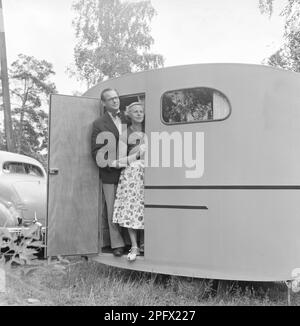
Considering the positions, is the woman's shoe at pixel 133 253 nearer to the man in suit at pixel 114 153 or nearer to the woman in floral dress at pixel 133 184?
the woman in floral dress at pixel 133 184

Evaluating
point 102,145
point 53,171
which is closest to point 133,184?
point 102,145

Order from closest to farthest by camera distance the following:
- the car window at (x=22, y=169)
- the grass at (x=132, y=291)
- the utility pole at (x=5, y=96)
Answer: the grass at (x=132, y=291) < the car window at (x=22, y=169) < the utility pole at (x=5, y=96)

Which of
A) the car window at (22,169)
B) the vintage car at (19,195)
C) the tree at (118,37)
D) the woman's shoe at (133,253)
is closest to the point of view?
the woman's shoe at (133,253)

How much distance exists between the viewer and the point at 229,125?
4586 millimetres

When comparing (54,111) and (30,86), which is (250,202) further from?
(30,86)

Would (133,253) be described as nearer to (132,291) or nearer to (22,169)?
(132,291)

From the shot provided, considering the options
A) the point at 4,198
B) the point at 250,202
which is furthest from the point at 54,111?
the point at 4,198

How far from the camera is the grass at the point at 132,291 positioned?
4.57 meters

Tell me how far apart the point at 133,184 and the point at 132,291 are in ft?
3.89

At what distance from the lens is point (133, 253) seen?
5102mm

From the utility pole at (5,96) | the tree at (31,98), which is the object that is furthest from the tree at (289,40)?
the tree at (31,98)

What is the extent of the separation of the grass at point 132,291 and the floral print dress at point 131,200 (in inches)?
27.2
